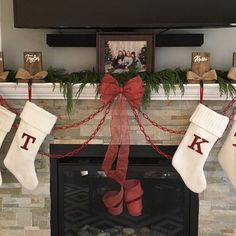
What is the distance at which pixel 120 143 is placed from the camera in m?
1.79

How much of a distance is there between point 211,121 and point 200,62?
0.85ft

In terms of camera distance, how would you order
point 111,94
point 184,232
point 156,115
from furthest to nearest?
point 184,232
point 156,115
point 111,94

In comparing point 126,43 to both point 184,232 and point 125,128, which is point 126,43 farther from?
point 184,232

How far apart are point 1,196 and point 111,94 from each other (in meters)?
0.75

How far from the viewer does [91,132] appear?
5.94 ft

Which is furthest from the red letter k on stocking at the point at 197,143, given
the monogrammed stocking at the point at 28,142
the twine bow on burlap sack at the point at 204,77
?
the monogrammed stocking at the point at 28,142

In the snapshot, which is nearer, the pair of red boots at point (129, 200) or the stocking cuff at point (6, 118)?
the stocking cuff at point (6, 118)

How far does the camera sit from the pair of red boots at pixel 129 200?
1.83m

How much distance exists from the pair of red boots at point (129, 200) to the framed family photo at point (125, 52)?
0.54 m

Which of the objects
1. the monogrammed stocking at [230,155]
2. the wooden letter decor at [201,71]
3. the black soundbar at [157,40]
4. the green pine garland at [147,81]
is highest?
the black soundbar at [157,40]

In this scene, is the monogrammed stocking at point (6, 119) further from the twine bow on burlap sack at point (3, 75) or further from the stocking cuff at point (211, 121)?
the stocking cuff at point (211, 121)

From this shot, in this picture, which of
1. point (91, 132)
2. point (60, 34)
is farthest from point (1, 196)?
point (60, 34)

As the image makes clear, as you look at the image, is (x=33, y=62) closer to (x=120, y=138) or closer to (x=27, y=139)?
(x=27, y=139)

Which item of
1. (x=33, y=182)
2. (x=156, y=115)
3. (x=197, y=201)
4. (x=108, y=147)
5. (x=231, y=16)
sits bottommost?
(x=197, y=201)
